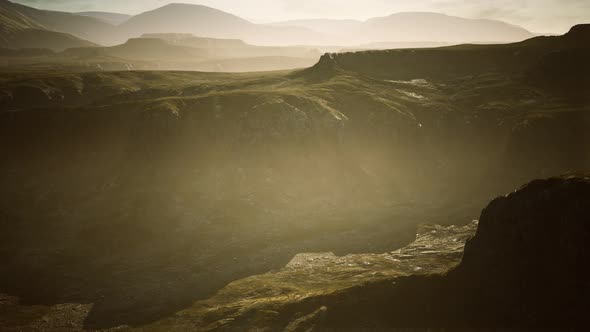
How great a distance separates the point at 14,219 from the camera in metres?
75.6

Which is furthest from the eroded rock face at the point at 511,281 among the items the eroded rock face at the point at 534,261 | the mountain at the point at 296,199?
the mountain at the point at 296,199

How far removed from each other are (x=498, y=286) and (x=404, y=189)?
50977 millimetres

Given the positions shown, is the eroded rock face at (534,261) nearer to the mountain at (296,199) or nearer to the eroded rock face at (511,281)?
the eroded rock face at (511,281)

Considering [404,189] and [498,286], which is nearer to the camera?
[498,286]

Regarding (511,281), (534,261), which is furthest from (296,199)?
(534,261)

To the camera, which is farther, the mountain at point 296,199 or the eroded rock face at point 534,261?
the mountain at point 296,199

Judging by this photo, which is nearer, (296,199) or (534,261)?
(534,261)

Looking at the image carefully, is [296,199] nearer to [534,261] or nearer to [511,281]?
[511,281]

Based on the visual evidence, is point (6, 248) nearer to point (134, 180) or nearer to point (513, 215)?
point (134, 180)

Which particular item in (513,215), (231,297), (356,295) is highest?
(513,215)

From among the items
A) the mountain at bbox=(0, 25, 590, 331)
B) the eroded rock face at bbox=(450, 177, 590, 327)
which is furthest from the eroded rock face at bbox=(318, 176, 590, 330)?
the mountain at bbox=(0, 25, 590, 331)

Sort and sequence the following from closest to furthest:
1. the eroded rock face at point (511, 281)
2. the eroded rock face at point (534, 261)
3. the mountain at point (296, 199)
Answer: the eroded rock face at point (534, 261), the eroded rock face at point (511, 281), the mountain at point (296, 199)

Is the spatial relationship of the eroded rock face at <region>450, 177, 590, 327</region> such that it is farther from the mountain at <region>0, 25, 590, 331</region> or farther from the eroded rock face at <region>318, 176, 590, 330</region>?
the mountain at <region>0, 25, 590, 331</region>

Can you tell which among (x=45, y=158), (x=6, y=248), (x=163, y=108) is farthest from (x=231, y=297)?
(x=45, y=158)
